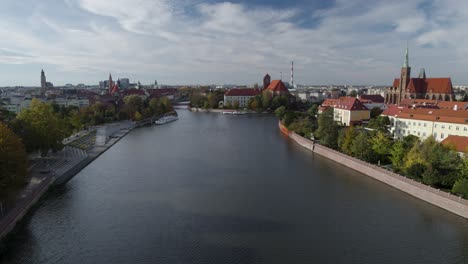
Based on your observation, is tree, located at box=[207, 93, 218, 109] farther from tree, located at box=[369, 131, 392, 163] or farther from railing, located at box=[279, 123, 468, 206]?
tree, located at box=[369, 131, 392, 163]

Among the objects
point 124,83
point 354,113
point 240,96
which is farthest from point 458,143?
point 124,83

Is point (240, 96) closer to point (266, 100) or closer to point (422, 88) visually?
point (266, 100)

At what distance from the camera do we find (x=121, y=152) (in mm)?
21109

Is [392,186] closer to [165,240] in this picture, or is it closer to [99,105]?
[165,240]

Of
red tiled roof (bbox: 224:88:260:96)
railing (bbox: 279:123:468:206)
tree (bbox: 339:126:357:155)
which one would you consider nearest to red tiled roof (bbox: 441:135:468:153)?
railing (bbox: 279:123:468:206)

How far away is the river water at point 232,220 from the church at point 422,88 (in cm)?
2508

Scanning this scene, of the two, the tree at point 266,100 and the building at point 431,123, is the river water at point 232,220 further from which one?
the tree at point 266,100

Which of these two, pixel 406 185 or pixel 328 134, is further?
pixel 328 134

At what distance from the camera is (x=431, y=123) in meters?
19.9

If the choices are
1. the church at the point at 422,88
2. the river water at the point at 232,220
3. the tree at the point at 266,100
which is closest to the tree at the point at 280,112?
the tree at the point at 266,100

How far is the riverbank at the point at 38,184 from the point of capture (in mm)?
9852

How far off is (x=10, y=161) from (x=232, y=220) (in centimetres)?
712

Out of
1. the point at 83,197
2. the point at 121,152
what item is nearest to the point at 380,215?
the point at 83,197

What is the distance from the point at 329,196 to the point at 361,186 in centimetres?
217
